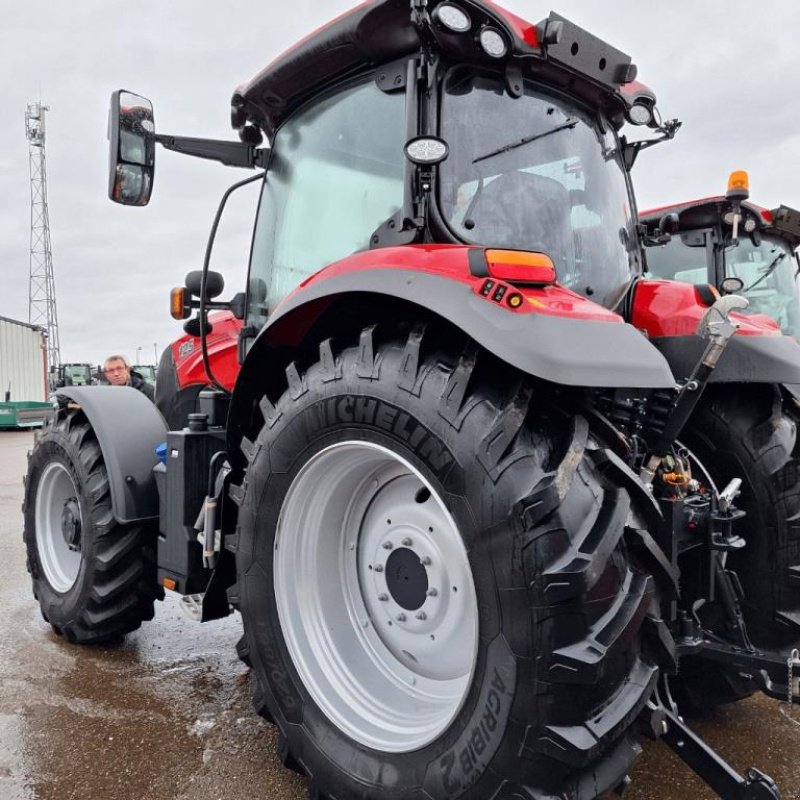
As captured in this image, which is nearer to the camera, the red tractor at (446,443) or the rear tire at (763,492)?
the red tractor at (446,443)

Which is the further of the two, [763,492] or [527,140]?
[763,492]

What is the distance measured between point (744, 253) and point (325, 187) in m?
5.28

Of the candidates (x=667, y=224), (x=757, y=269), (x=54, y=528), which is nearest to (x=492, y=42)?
(x=667, y=224)

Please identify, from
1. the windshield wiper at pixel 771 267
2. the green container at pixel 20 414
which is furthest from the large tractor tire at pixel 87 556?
the green container at pixel 20 414

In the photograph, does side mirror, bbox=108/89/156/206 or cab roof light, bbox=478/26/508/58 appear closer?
cab roof light, bbox=478/26/508/58

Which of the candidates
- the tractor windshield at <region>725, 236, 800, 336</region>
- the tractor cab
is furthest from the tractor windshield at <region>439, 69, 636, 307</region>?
the tractor windshield at <region>725, 236, 800, 336</region>

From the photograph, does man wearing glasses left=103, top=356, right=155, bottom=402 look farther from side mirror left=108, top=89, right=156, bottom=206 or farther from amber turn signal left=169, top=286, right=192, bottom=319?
side mirror left=108, top=89, right=156, bottom=206

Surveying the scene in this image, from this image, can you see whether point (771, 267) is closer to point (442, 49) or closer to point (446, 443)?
point (442, 49)

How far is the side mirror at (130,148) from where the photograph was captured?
275cm

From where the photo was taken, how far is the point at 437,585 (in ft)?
6.53

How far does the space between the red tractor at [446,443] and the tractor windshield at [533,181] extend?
0.01 metres

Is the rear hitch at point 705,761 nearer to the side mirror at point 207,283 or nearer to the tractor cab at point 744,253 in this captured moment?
the side mirror at point 207,283

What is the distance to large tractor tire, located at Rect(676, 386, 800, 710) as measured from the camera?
2.36 meters

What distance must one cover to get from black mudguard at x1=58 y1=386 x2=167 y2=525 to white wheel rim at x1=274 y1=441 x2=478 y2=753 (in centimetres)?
125
